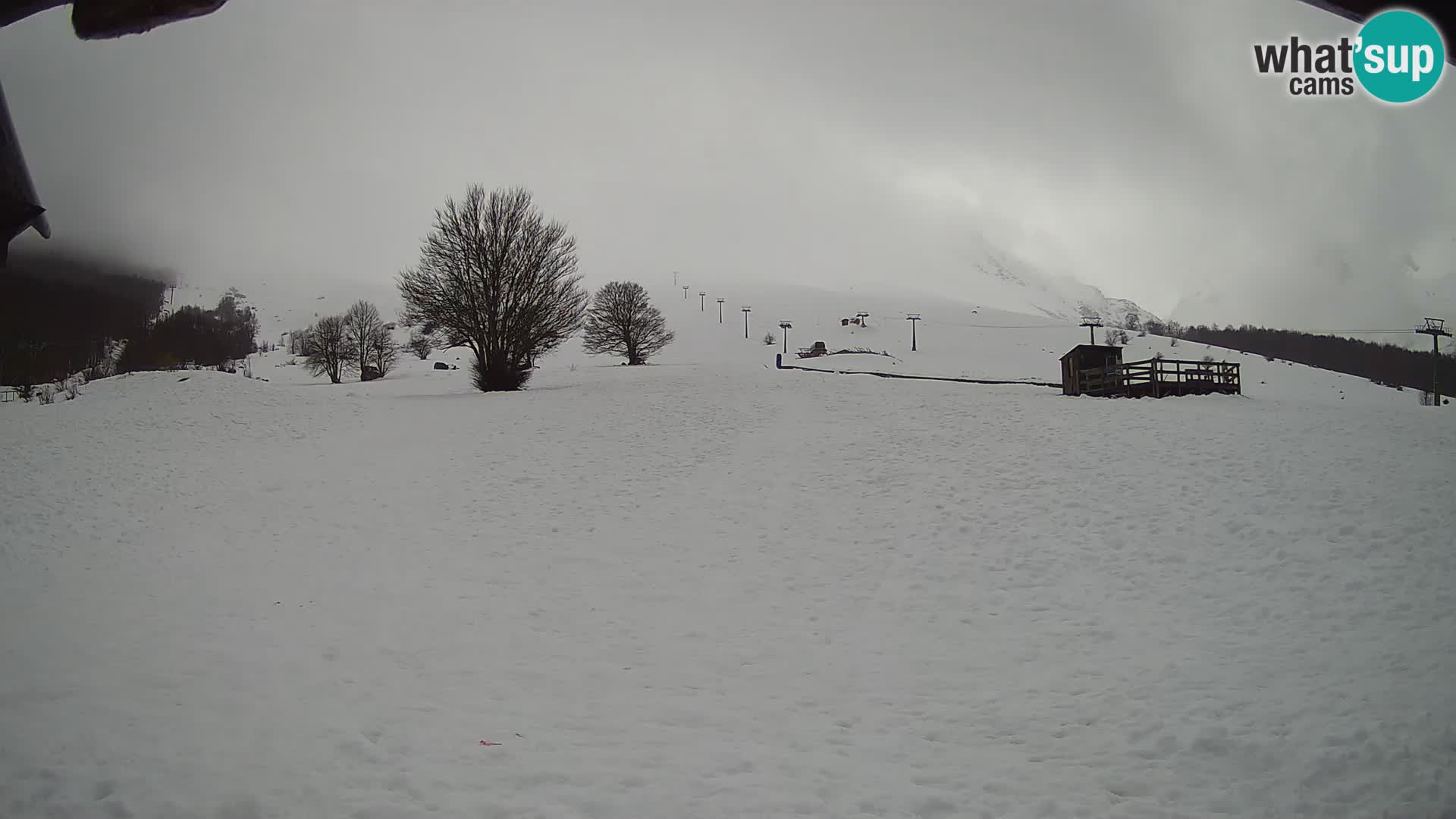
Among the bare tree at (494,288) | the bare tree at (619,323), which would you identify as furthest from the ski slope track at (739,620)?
the bare tree at (619,323)

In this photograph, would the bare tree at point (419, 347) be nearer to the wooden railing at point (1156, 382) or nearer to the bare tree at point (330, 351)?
the bare tree at point (330, 351)

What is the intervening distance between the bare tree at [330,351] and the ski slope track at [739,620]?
38.2 meters

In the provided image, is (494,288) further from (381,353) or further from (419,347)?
(419,347)

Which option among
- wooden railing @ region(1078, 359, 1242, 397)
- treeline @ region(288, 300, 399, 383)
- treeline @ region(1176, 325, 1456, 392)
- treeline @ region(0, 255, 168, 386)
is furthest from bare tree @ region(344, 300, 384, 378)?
treeline @ region(1176, 325, 1456, 392)

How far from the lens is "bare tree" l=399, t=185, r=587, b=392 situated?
105 feet

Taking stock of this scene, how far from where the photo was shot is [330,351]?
190ft

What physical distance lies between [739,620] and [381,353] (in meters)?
63.5

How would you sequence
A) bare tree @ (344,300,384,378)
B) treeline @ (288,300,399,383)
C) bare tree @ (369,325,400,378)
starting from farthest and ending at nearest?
bare tree @ (369,325,400,378) → bare tree @ (344,300,384,378) → treeline @ (288,300,399,383)

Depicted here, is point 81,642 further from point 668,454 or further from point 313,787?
point 668,454

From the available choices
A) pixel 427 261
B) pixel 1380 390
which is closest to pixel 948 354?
pixel 1380 390

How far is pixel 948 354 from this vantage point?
70.4 meters

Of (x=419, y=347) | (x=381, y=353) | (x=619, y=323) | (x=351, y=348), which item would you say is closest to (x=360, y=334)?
(x=351, y=348)

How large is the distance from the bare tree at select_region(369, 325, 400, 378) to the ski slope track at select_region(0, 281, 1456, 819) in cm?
4259

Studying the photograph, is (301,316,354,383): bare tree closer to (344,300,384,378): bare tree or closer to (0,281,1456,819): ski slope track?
(344,300,384,378): bare tree
